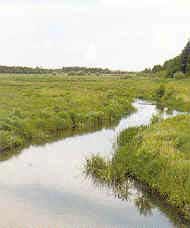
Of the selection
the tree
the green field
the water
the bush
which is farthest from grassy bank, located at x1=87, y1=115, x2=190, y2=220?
the tree

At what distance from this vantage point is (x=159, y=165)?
1463cm

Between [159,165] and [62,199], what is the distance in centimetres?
364

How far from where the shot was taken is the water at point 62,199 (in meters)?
12.6

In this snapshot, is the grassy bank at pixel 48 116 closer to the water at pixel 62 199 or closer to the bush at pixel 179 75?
the water at pixel 62 199

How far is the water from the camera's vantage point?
41.3 ft

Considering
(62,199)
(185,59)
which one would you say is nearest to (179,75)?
(185,59)

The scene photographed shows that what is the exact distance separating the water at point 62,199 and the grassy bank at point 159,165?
0.51 meters

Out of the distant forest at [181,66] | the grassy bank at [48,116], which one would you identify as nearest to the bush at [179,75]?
the distant forest at [181,66]

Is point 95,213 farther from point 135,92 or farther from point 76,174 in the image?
point 135,92

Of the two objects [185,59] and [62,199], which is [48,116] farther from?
[185,59]

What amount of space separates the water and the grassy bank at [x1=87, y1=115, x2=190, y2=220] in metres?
0.51

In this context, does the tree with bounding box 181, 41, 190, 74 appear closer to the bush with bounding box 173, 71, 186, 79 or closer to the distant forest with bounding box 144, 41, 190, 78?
the distant forest with bounding box 144, 41, 190, 78

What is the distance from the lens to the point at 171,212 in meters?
13.1

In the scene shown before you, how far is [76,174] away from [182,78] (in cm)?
5776
